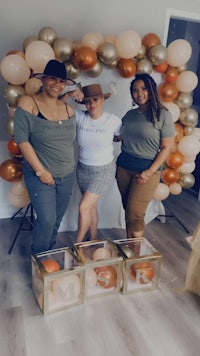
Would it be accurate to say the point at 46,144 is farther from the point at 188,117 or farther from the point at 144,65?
the point at 188,117

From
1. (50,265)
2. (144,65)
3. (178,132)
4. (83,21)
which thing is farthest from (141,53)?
(50,265)

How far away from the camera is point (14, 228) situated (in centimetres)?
312

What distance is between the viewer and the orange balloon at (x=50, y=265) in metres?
2.07

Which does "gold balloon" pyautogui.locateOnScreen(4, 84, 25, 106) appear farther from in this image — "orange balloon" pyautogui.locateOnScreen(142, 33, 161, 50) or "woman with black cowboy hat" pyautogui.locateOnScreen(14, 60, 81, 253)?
"orange balloon" pyautogui.locateOnScreen(142, 33, 161, 50)

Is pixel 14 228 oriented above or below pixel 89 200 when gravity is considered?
below

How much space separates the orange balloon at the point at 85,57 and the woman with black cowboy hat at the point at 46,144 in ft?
1.55

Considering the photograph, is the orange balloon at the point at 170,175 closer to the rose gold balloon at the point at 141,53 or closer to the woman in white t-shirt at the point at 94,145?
the woman in white t-shirt at the point at 94,145

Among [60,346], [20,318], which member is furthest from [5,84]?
[60,346]

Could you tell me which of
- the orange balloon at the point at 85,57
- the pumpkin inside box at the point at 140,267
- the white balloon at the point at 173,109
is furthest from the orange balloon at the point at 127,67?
the pumpkin inside box at the point at 140,267

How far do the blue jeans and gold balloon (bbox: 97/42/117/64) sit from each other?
3.10 ft

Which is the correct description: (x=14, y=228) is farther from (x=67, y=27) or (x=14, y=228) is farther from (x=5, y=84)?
(x=67, y=27)

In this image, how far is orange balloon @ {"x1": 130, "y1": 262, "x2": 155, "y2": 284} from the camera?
7.41 ft

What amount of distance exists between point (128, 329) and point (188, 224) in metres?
1.72

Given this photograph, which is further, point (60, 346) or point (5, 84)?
point (5, 84)
